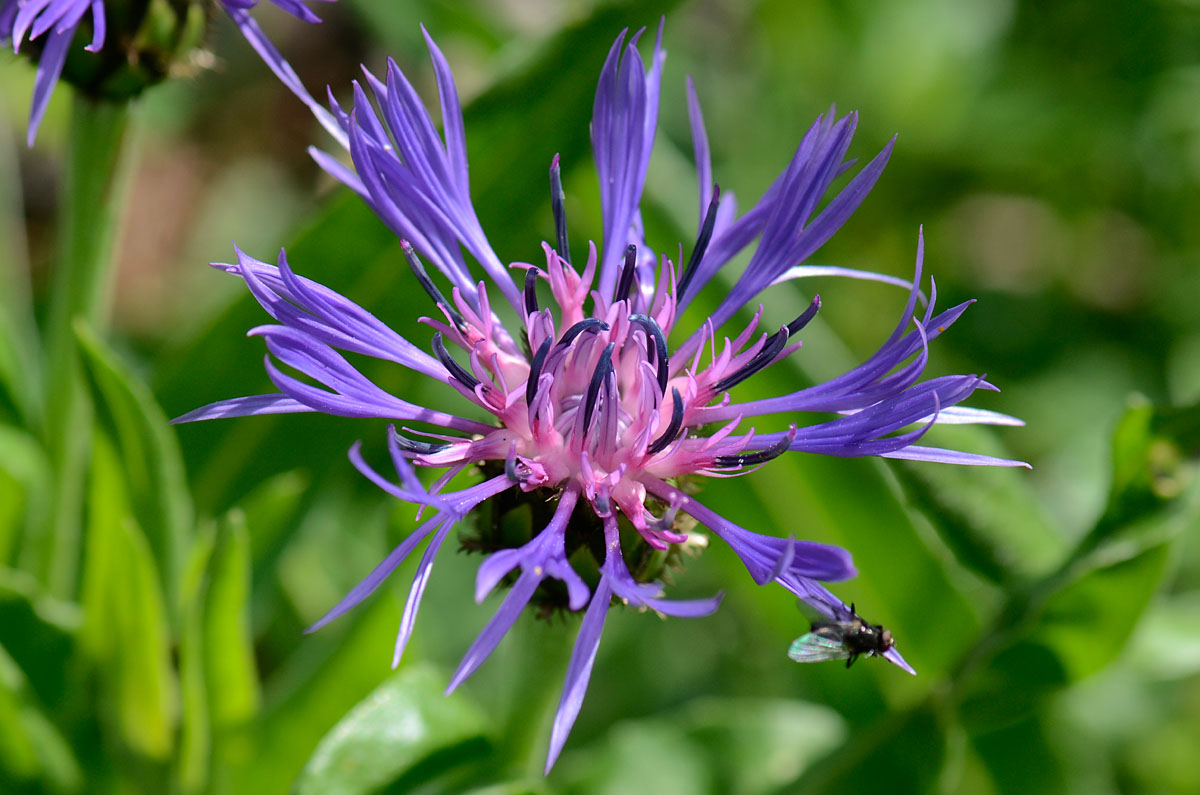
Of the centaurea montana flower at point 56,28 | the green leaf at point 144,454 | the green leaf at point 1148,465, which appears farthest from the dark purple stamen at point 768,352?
the green leaf at point 144,454

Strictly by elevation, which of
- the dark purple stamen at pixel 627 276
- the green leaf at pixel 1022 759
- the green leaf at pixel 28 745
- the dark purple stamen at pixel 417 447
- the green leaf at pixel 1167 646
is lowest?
the green leaf at pixel 1022 759

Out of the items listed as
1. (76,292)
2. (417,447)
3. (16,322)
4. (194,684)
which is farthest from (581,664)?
(16,322)

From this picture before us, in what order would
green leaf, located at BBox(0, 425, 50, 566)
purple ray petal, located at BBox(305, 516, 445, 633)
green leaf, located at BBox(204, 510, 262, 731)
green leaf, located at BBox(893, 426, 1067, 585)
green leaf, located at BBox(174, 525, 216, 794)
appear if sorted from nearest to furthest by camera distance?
1. purple ray petal, located at BBox(305, 516, 445, 633)
2. green leaf, located at BBox(204, 510, 262, 731)
3. green leaf, located at BBox(174, 525, 216, 794)
4. green leaf, located at BBox(893, 426, 1067, 585)
5. green leaf, located at BBox(0, 425, 50, 566)

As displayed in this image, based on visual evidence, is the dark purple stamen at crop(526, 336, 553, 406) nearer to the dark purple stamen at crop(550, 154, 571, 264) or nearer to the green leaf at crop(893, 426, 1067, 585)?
the dark purple stamen at crop(550, 154, 571, 264)

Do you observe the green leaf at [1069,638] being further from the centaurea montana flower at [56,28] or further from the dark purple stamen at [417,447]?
the centaurea montana flower at [56,28]

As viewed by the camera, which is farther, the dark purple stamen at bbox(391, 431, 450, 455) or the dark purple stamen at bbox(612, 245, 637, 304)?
the dark purple stamen at bbox(612, 245, 637, 304)

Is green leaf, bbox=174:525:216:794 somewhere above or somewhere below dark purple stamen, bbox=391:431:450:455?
below

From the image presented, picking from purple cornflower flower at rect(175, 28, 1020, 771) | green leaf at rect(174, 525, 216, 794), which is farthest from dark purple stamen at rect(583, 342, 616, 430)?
green leaf at rect(174, 525, 216, 794)

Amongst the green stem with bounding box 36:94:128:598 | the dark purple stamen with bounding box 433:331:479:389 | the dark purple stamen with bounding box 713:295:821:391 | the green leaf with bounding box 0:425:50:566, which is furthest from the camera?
the green leaf with bounding box 0:425:50:566
